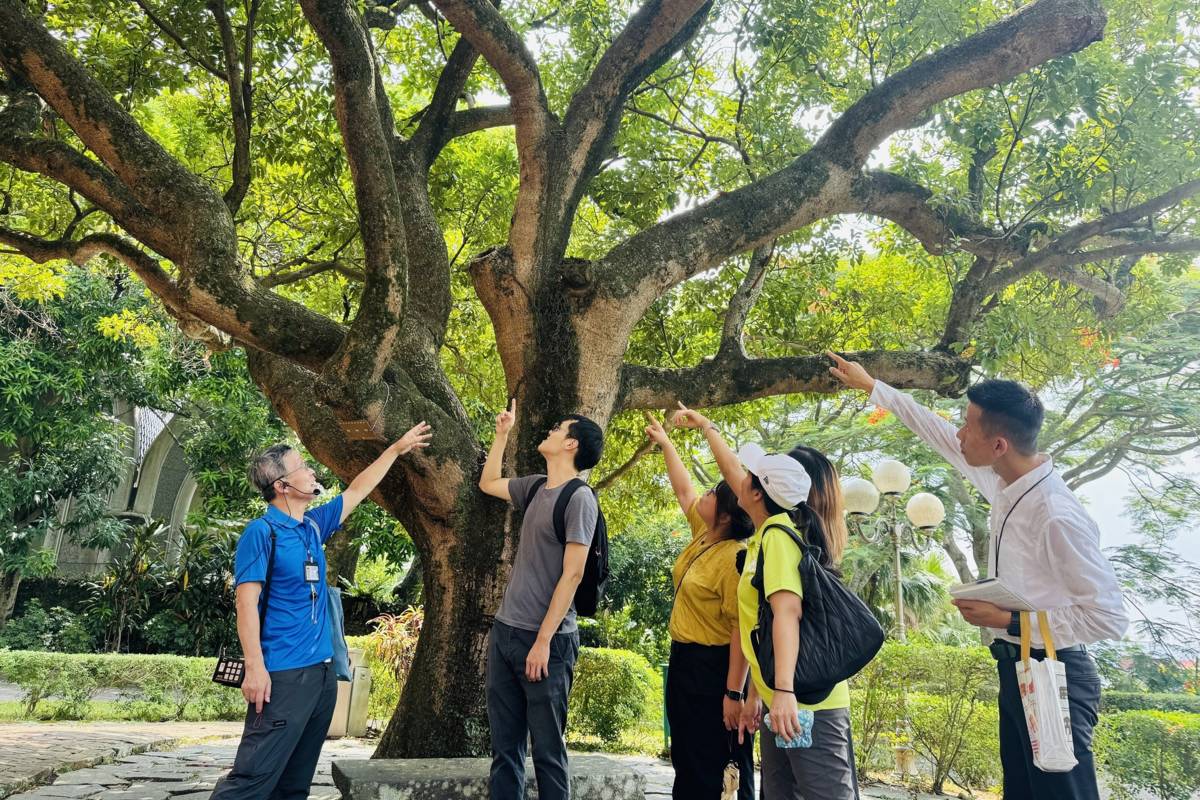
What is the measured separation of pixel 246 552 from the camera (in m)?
3.32

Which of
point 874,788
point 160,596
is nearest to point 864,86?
point 874,788

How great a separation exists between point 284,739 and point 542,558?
1.25m

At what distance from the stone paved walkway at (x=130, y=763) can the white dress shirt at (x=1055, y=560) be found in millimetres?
2911

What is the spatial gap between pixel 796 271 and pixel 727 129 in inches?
62.0

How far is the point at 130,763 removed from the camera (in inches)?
270

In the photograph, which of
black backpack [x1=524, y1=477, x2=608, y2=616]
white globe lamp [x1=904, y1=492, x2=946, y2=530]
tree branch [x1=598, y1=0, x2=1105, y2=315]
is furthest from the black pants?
white globe lamp [x1=904, y1=492, x2=946, y2=530]

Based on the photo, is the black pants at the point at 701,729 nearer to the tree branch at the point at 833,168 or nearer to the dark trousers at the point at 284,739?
the dark trousers at the point at 284,739

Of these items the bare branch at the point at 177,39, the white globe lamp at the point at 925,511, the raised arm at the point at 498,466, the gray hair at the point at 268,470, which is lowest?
the gray hair at the point at 268,470

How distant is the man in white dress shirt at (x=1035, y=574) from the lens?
8.31 ft

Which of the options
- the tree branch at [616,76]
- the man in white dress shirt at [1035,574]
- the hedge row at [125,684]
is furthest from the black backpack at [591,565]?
the hedge row at [125,684]

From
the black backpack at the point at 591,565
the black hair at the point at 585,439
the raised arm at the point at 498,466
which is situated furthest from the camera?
the raised arm at the point at 498,466

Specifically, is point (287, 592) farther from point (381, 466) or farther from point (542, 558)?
point (542, 558)

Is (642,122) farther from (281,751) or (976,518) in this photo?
(976,518)

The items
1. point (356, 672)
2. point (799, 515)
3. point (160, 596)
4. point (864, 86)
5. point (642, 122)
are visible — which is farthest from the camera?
point (160, 596)
